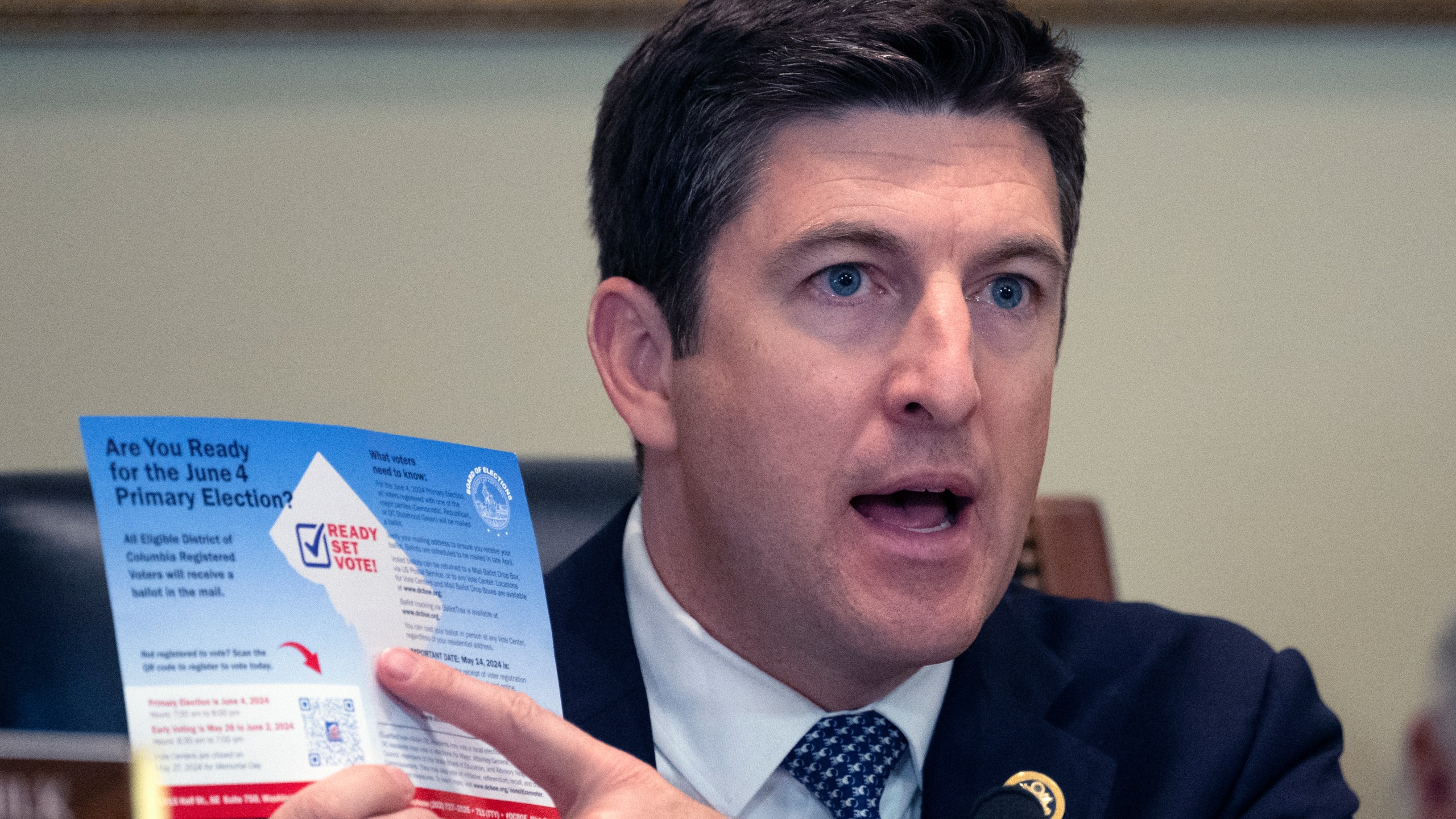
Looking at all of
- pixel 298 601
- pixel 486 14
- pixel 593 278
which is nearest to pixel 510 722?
pixel 298 601

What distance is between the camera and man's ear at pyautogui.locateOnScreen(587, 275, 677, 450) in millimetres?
1324

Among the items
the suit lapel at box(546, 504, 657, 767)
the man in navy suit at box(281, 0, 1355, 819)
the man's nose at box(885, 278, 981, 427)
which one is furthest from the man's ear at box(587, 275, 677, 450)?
the man's nose at box(885, 278, 981, 427)

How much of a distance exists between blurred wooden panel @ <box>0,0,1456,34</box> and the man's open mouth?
889 millimetres

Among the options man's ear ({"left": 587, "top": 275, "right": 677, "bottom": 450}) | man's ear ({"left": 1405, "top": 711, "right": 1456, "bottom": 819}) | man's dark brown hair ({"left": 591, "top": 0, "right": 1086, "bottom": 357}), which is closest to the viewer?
man's ear ({"left": 1405, "top": 711, "right": 1456, "bottom": 819})

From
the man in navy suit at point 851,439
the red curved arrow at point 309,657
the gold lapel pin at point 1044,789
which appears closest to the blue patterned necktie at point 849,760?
the man in navy suit at point 851,439

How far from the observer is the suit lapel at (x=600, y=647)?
4.16 ft

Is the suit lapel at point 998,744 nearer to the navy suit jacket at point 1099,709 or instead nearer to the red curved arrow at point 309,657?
the navy suit jacket at point 1099,709

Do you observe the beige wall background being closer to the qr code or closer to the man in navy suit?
the man in navy suit

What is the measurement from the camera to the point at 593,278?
187cm

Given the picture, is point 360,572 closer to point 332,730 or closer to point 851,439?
point 332,730

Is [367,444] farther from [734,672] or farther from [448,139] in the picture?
[448,139]

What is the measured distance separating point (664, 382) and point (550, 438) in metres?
0.57

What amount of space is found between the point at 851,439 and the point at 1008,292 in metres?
0.23

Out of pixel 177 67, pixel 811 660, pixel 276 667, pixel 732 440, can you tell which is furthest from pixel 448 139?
pixel 276 667
